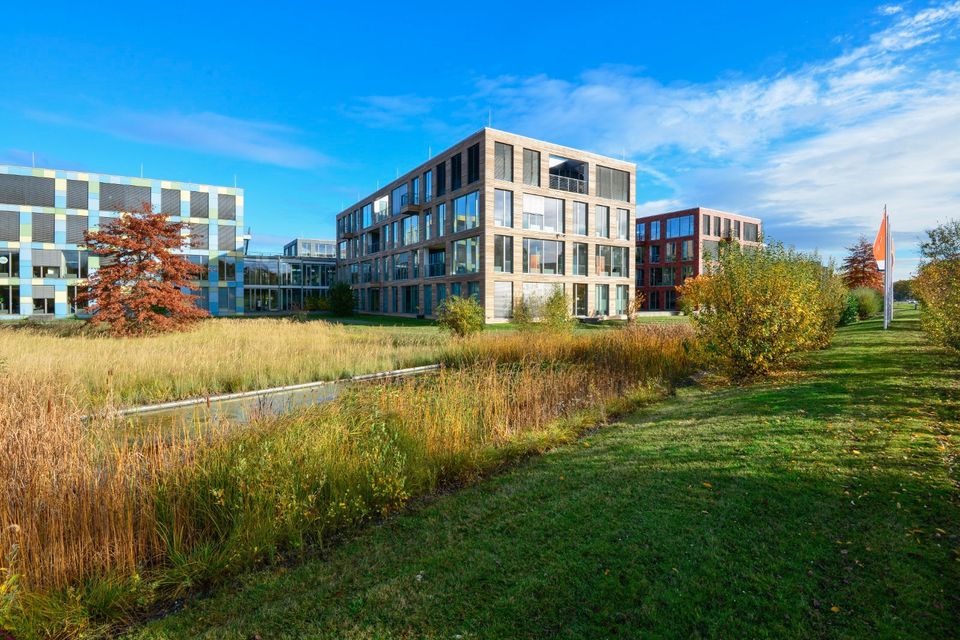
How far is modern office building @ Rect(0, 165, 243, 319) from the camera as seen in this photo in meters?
36.5

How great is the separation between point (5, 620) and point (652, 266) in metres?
58.5

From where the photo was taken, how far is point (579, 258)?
3403cm

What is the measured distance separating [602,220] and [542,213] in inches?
233

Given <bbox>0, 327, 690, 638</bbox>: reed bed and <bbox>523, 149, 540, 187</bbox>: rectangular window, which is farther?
<bbox>523, 149, 540, 187</bbox>: rectangular window

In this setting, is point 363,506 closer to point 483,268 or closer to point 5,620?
point 5,620

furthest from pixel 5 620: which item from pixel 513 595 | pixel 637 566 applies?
pixel 637 566

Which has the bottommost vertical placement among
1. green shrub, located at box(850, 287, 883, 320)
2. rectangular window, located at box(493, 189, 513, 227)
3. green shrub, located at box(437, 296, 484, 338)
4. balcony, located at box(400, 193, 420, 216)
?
green shrub, located at box(437, 296, 484, 338)

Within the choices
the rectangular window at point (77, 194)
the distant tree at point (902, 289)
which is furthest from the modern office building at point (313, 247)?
the distant tree at point (902, 289)

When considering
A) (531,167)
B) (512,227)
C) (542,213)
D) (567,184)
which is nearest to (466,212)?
(512,227)

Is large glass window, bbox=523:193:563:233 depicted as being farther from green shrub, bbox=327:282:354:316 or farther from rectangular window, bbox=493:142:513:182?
green shrub, bbox=327:282:354:316

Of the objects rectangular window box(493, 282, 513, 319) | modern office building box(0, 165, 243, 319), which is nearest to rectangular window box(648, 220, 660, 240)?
rectangular window box(493, 282, 513, 319)

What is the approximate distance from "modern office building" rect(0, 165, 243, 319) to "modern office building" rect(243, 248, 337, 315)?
8.12 metres

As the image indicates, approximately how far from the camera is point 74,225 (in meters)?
38.4

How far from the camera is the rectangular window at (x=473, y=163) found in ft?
101
